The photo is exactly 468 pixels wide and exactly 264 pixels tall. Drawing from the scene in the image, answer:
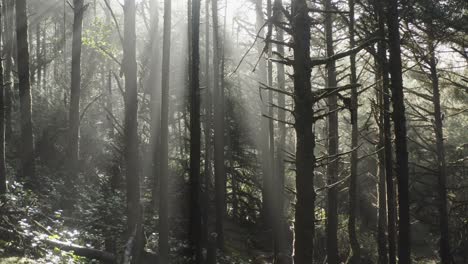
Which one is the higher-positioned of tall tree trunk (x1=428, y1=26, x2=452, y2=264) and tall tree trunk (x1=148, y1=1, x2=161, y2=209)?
tall tree trunk (x1=148, y1=1, x2=161, y2=209)

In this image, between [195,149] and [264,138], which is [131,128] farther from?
[264,138]

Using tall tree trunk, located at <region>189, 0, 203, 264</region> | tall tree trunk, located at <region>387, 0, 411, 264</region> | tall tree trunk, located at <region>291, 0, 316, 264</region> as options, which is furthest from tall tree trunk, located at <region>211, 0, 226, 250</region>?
tall tree trunk, located at <region>291, 0, 316, 264</region>

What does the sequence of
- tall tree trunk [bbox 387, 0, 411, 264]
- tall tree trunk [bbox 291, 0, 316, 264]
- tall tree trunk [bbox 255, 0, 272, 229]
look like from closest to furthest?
1. tall tree trunk [bbox 291, 0, 316, 264]
2. tall tree trunk [bbox 387, 0, 411, 264]
3. tall tree trunk [bbox 255, 0, 272, 229]

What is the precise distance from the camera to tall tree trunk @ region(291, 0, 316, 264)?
20.5 ft

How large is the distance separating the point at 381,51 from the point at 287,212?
11.7 meters

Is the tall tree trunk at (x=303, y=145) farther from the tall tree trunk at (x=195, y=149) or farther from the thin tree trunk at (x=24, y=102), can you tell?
the thin tree trunk at (x=24, y=102)

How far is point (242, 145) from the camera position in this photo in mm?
21984

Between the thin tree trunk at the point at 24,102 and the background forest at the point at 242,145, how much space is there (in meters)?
0.04

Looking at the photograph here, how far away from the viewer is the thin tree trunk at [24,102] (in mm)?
13383

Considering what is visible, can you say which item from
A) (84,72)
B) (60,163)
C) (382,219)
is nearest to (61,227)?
(60,163)

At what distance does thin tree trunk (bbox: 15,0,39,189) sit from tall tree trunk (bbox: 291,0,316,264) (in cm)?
1001

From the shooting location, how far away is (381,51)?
1177 centimetres

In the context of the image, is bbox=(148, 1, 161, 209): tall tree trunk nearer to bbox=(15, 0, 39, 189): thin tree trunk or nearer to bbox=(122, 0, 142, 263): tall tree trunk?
bbox=(15, 0, 39, 189): thin tree trunk

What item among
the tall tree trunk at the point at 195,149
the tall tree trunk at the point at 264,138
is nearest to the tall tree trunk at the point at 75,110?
the tall tree trunk at the point at 195,149
